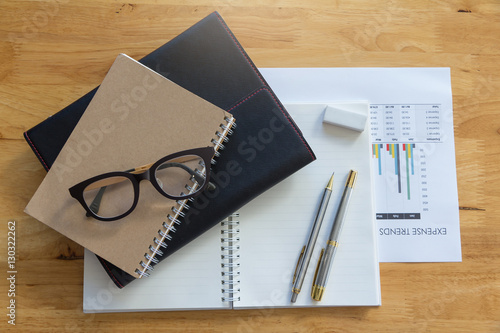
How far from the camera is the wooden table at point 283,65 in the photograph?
0.72m

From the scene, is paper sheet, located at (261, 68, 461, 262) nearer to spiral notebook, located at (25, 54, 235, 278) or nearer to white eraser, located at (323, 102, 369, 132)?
white eraser, located at (323, 102, 369, 132)

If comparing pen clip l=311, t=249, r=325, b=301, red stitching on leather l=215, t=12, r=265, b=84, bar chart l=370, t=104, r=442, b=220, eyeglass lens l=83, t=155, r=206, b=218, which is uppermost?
red stitching on leather l=215, t=12, r=265, b=84

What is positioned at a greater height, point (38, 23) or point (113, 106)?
point (38, 23)

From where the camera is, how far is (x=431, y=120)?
77 cm

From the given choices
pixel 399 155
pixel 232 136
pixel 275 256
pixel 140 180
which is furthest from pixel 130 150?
pixel 399 155

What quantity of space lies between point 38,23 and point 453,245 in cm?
93

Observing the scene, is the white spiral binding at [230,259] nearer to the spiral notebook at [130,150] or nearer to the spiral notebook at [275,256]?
the spiral notebook at [275,256]

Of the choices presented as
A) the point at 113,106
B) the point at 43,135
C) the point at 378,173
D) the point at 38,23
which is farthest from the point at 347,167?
the point at 38,23

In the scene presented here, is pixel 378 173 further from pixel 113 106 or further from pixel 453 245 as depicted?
pixel 113 106

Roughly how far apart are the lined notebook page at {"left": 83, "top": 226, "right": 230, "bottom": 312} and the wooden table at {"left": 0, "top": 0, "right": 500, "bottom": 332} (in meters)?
0.03

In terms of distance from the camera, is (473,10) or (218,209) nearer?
(218,209)

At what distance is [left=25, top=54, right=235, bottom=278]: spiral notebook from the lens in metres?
0.66

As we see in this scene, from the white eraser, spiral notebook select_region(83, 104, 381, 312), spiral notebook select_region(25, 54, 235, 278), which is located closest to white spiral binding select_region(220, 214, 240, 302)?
spiral notebook select_region(83, 104, 381, 312)

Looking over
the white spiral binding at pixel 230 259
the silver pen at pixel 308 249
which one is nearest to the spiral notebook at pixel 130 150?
the white spiral binding at pixel 230 259
